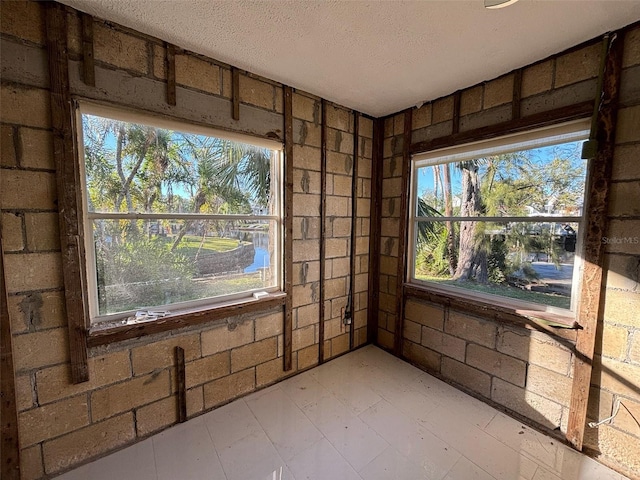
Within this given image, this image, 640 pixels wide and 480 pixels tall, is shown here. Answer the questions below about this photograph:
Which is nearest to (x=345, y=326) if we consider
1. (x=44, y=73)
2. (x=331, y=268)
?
(x=331, y=268)

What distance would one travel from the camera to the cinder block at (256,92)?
209 cm

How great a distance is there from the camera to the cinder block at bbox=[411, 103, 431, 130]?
2.56 m

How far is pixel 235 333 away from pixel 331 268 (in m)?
1.13

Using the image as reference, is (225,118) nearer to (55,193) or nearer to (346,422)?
(55,193)

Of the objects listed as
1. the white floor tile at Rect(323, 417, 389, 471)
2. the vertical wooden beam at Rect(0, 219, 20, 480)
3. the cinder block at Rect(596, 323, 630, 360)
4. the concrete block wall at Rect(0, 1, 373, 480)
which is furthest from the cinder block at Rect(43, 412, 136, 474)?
the cinder block at Rect(596, 323, 630, 360)

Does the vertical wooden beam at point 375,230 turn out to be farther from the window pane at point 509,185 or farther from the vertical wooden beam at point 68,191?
the vertical wooden beam at point 68,191

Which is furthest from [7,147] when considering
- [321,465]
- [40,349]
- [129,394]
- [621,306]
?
[621,306]

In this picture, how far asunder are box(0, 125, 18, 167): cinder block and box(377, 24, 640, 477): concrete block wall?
9.56ft

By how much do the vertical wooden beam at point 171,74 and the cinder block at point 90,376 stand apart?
5.61ft

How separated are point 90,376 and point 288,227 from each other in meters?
1.66

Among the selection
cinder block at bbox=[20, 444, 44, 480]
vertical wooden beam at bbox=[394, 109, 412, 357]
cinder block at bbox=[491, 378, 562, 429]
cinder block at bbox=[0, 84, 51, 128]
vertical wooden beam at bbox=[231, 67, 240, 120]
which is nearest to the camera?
cinder block at bbox=[0, 84, 51, 128]

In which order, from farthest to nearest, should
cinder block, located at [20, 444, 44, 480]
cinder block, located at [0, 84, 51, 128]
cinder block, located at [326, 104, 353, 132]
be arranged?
1. cinder block, located at [326, 104, 353, 132]
2. cinder block, located at [20, 444, 44, 480]
3. cinder block, located at [0, 84, 51, 128]

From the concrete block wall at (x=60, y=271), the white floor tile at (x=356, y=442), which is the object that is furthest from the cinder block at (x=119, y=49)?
the white floor tile at (x=356, y=442)

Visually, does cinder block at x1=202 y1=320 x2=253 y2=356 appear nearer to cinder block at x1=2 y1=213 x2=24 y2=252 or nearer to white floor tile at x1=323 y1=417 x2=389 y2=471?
white floor tile at x1=323 y1=417 x2=389 y2=471
